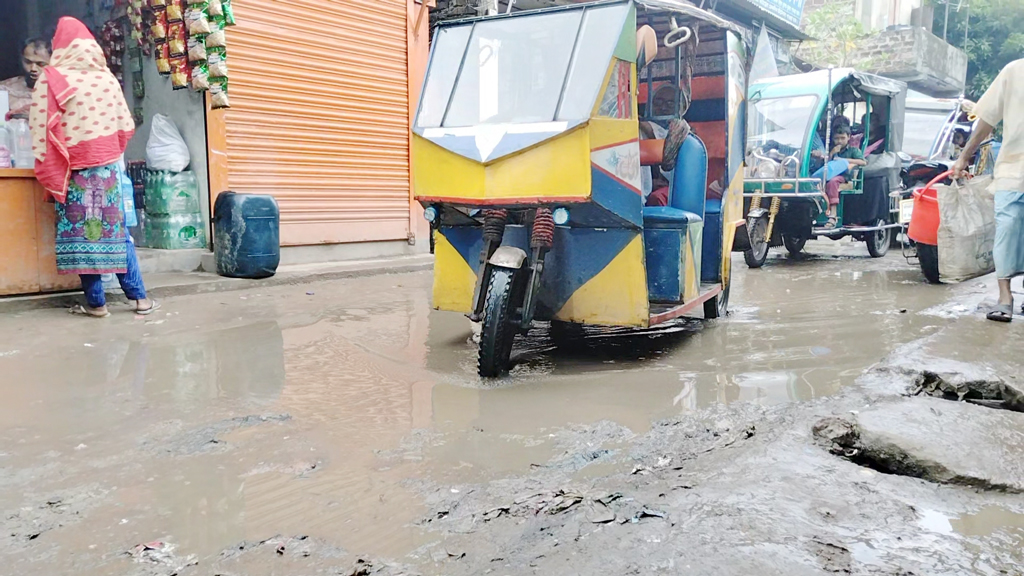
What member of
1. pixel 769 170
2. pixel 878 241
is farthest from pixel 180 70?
pixel 878 241

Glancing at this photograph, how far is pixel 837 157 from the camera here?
404 inches

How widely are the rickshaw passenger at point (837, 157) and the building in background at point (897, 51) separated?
39.4 ft

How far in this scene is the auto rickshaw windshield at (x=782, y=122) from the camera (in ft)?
31.9

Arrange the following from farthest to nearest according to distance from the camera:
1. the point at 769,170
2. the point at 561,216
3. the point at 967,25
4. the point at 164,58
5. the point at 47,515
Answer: the point at 967,25
the point at 769,170
the point at 164,58
the point at 561,216
the point at 47,515

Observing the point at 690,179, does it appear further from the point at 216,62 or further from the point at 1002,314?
the point at 216,62

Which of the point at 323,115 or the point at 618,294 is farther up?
the point at 323,115

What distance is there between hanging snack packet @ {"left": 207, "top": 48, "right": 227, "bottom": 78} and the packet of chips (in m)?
0.05

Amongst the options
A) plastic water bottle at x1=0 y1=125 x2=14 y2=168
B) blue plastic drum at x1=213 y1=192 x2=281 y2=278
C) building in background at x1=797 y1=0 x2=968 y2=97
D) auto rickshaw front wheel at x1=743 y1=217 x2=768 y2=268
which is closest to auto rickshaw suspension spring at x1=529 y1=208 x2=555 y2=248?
blue plastic drum at x1=213 y1=192 x2=281 y2=278

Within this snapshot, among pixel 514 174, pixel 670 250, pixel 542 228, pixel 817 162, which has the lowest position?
pixel 670 250

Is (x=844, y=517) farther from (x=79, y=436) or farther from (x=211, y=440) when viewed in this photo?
(x=79, y=436)

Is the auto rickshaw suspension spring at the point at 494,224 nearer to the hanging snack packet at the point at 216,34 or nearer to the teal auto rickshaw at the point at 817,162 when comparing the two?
the hanging snack packet at the point at 216,34

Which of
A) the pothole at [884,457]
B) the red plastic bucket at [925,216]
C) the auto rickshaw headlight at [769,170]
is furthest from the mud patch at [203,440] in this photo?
the auto rickshaw headlight at [769,170]

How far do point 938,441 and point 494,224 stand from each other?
91.1 inches

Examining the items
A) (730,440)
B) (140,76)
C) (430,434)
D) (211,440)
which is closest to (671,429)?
(730,440)
